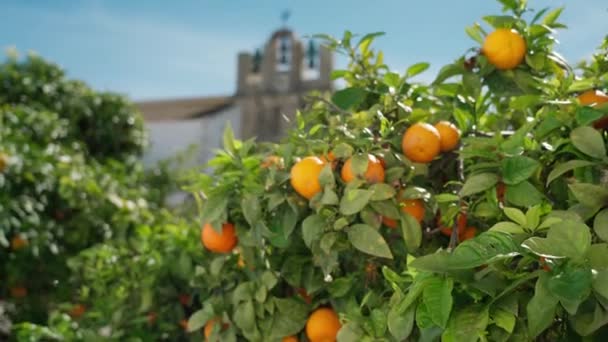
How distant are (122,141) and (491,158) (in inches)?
129

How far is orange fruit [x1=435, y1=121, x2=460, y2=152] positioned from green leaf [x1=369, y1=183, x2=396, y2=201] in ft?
0.54

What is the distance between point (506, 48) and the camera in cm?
101

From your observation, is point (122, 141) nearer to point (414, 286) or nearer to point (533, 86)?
point (533, 86)

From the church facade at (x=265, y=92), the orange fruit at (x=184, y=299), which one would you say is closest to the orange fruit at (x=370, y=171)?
the orange fruit at (x=184, y=299)

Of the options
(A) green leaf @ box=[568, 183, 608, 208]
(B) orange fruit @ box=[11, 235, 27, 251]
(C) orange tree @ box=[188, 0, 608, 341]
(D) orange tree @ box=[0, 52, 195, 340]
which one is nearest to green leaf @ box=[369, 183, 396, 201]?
(C) orange tree @ box=[188, 0, 608, 341]

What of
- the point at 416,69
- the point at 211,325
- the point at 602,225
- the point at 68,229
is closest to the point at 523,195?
the point at 602,225

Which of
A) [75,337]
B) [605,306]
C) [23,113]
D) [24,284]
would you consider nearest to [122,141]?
[23,113]

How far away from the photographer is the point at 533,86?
1009 millimetres

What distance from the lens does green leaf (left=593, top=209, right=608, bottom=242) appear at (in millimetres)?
671

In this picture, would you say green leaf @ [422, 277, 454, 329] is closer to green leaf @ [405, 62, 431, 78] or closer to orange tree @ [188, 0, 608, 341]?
orange tree @ [188, 0, 608, 341]

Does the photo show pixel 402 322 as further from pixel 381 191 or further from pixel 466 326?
pixel 381 191

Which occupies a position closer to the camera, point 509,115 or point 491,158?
point 491,158

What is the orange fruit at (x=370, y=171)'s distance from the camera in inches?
34.4

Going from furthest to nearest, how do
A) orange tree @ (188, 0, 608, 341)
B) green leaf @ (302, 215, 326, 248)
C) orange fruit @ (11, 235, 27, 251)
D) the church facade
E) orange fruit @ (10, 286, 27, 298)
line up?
the church facade, orange fruit @ (10, 286, 27, 298), orange fruit @ (11, 235, 27, 251), green leaf @ (302, 215, 326, 248), orange tree @ (188, 0, 608, 341)
